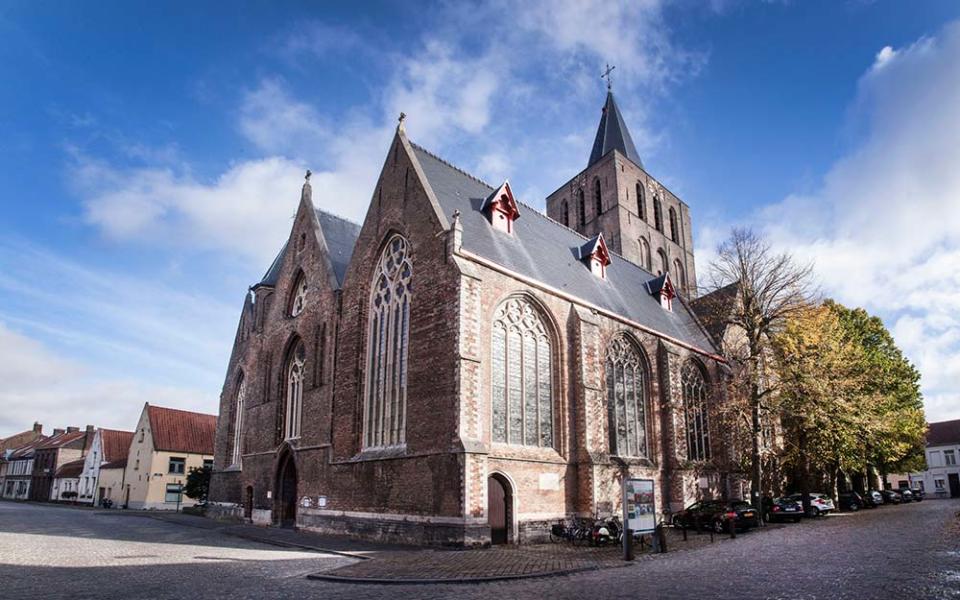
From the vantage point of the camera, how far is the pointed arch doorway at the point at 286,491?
89.2 feet

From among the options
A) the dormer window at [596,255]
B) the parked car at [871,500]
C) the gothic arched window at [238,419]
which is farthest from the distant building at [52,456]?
the parked car at [871,500]

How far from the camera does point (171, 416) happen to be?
50781mm

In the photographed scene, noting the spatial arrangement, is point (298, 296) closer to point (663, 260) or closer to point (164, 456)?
point (164, 456)

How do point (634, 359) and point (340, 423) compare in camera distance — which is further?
point (634, 359)

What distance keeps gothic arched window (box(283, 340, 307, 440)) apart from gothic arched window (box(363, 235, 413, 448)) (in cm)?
608

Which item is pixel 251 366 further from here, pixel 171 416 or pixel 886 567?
pixel 886 567

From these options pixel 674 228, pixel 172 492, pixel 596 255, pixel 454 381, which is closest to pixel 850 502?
pixel 596 255

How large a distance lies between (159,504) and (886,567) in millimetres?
48843

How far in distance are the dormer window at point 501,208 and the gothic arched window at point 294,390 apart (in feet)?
36.3

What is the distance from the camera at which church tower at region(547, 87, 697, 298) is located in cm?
4484

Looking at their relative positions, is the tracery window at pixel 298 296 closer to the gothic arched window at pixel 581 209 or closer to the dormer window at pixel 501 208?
the dormer window at pixel 501 208

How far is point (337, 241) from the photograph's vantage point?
101 feet

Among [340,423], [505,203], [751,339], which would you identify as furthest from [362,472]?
[751,339]

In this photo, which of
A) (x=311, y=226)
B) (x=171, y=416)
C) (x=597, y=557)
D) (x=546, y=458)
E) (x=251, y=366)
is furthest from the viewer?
(x=171, y=416)
